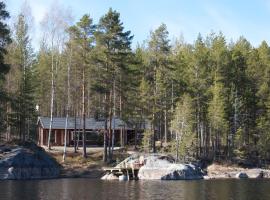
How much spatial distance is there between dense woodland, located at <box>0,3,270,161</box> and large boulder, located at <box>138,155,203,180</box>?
396 centimetres

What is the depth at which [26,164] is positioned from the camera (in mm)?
49812

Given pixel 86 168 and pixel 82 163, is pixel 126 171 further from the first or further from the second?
pixel 82 163

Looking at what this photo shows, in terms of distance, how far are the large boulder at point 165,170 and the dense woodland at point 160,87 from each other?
13.0 feet

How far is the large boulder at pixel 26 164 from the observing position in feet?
159

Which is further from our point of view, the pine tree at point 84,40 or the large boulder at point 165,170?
the pine tree at point 84,40

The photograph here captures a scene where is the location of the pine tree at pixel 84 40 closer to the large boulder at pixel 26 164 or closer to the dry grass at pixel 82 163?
the dry grass at pixel 82 163

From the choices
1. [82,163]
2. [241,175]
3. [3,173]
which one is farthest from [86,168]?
[241,175]

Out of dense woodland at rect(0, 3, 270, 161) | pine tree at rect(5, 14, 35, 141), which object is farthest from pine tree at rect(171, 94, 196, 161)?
pine tree at rect(5, 14, 35, 141)

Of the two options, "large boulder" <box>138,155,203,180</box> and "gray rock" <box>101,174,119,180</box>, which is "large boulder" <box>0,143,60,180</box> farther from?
"large boulder" <box>138,155,203,180</box>

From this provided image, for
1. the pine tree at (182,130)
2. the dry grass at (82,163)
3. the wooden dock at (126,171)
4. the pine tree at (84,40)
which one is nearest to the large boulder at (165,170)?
the wooden dock at (126,171)

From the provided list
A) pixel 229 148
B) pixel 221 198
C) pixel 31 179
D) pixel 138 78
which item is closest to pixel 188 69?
pixel 138 78

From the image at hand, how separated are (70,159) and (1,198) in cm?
2757

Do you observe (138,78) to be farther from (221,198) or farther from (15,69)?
(221,198)

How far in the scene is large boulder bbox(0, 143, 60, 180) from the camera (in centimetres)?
4844
